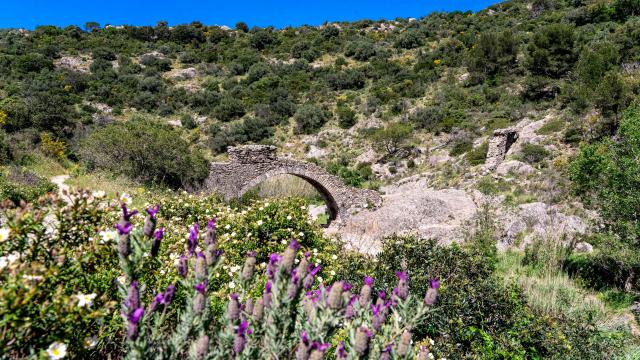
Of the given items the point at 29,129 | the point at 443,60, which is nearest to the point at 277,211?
the point at 29,129

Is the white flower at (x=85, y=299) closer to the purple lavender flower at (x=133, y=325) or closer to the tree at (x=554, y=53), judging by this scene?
the purple lavender flower at (x=133, y=325)

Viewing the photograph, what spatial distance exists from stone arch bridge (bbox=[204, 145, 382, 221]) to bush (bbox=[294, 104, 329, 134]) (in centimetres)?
1443

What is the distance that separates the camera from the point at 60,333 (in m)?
1.74

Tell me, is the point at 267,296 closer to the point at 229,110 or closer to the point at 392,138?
the point at 392,138

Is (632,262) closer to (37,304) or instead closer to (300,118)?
(37,304)

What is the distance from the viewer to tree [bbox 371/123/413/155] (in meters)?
25.2

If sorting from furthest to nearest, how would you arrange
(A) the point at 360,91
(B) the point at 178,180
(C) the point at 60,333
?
(A) the point at 360,91 < (B) the point at 178,180 < (C) the point at 60,333

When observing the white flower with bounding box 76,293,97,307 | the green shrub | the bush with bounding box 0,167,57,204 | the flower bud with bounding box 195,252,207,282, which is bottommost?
the bush with bounding box 0,167,57,204

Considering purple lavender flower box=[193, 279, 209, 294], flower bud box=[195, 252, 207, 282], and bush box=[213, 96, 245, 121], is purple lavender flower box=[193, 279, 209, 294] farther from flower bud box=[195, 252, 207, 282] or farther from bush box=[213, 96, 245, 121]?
bush box=[213, 96, 245, 121]

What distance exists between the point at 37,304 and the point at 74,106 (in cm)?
3388

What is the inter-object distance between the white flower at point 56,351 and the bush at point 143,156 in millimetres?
16617

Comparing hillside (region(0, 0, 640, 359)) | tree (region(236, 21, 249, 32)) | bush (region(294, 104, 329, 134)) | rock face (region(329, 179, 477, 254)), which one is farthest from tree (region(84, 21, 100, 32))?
rock face (region(329, 179, 477, 254))

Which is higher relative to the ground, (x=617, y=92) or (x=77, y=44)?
(x=77, y=44)

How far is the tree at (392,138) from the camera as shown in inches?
992
